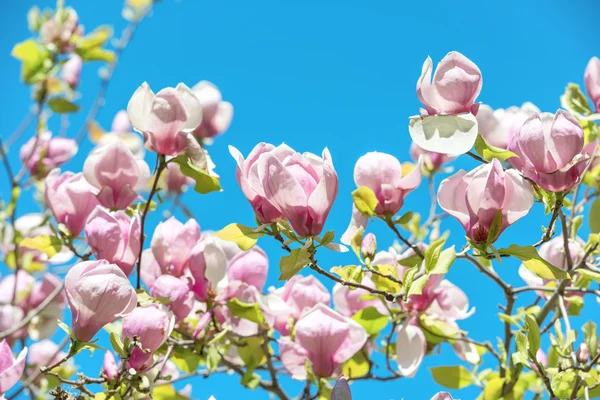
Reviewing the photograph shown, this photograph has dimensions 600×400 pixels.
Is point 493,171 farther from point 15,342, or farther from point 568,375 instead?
point 15,342

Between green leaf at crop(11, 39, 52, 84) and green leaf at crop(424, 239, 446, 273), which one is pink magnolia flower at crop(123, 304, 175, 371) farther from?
green leaf at crop(11, 39, 52, 84)

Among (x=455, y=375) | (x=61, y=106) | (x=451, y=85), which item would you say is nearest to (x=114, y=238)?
(x=451, y=85)

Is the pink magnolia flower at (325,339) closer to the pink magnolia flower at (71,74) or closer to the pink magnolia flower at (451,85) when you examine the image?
the pink magnolia flower at (451,85)

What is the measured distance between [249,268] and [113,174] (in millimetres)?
299

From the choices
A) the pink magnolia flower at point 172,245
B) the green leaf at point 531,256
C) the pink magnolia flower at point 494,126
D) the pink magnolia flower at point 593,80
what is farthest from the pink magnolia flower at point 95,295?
the pink magnolia flower at point 593,80

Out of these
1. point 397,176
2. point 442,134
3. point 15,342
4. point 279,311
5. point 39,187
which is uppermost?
point 442,134

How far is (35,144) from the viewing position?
1.94 m

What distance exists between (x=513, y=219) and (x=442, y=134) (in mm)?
145

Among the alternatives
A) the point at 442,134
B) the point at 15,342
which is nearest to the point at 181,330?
the point at 442,134

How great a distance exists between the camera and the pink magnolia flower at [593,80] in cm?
117

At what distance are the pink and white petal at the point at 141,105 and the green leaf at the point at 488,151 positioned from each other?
1.73 ft

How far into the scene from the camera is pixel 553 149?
2.67ft

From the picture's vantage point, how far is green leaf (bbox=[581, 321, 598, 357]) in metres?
1.08

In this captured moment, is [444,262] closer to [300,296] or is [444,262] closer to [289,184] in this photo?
[289,184]
